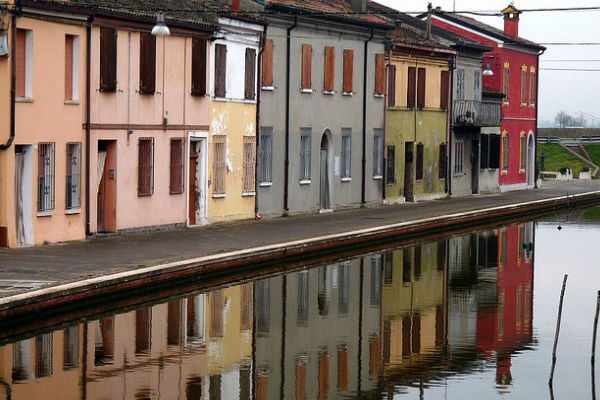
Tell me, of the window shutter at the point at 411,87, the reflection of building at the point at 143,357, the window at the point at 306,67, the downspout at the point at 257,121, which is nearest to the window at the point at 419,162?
the window shutter at the point at 411,87

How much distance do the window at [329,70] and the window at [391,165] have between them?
6234 millimetres

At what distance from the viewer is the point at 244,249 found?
101ft

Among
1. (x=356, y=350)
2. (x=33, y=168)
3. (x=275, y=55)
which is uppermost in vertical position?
(x=275, y=55)

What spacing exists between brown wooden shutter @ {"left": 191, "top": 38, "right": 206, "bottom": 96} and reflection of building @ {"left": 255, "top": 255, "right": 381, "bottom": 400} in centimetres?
747

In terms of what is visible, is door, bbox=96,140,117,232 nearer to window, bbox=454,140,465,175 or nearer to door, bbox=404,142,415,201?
door, bbox=404,142,415,201

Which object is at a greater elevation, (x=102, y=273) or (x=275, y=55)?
(x=275, y=55)

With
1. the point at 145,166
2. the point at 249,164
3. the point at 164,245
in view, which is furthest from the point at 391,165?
the point at 164,245

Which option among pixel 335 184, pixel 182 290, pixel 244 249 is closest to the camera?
pixel 182 290

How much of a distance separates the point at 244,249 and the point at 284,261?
→ 5.21ft

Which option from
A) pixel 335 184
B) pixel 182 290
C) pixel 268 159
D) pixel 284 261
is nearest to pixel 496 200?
pixel 335 184

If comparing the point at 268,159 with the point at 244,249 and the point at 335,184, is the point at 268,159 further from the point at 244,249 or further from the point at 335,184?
the point at 244,249

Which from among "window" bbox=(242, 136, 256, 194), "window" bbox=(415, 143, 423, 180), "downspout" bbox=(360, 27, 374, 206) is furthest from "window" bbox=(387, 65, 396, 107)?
"window" bbox=(242, 136, 256, 194)

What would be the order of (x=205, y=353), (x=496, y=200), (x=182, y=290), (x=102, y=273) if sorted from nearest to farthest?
(x=205, y=353)
(x=102, y=273)
(x=182, y=290)
(x=496, y=200)

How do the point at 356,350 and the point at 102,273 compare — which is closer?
the point at 356,350
